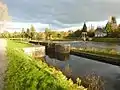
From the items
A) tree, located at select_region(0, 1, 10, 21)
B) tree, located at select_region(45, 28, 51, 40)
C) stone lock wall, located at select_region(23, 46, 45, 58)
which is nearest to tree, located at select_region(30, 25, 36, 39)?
tree, located at select_region(45, 28, 51, 40)

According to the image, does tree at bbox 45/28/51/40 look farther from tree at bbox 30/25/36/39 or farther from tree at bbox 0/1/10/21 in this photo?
tree at bbox 0/1/10/21

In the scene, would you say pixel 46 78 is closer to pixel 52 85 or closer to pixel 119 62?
pixel 52 85

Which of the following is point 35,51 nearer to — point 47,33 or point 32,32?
→ point 32,32

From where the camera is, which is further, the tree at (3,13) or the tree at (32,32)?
the tree at (32,32)

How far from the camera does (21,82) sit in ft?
26.9

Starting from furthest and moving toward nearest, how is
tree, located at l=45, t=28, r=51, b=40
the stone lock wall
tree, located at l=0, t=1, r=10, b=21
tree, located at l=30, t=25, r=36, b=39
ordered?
tree, located at l=45, t=28, r=51, b=40
tree, located at l=30, t=25, r=36, b=39
tree, located at l=0, t=1, r=10, b=21
the stone lock wall

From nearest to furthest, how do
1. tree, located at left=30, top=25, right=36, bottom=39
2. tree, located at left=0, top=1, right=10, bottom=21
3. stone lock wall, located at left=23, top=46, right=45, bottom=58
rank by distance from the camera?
stone lock wall, located at left=23, top=46, right=45, bottom=58, tree, located at left=0, top=1, right=10, bottom=21, tree, located at left=30, top=25, right=36, bottom=39

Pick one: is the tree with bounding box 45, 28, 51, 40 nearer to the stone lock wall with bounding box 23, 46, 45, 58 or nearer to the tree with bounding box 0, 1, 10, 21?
the tree with bounding box 0, 1, 10, 21

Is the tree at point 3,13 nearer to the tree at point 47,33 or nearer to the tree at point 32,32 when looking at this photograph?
the tree at point 32,32

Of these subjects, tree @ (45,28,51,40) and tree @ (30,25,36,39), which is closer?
tree @ (30,25,36,39)

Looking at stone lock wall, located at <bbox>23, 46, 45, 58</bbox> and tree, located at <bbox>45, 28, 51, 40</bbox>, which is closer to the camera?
stone lock wall, located at <bbox>23, 46, 45, 58</bbox>

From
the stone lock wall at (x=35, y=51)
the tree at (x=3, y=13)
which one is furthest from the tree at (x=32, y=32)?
the stone lock wall at (x=35, y=51)

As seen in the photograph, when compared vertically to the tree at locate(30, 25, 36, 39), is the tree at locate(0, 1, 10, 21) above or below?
above

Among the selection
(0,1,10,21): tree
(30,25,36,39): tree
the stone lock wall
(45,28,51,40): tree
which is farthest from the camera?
(45,28,51,40): tree
